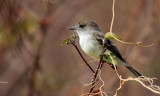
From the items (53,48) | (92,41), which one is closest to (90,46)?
(92,41)

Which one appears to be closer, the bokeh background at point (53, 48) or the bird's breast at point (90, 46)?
the bird's breast at point (90, 46)

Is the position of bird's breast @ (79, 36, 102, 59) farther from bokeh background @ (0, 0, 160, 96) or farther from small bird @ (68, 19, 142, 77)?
bokeh background @ (0, 0, 160, 96)

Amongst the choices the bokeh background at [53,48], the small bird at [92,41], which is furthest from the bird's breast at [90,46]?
the bokeh background at [53,48]

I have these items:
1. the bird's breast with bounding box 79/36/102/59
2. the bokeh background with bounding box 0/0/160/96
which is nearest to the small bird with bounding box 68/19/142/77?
the bird's breast with bounding box 79/36/102/59

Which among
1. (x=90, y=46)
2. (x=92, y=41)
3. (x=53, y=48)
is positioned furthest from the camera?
(x=53, y=48)

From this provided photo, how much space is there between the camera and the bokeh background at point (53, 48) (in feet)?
15.0

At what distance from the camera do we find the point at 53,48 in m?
6.38

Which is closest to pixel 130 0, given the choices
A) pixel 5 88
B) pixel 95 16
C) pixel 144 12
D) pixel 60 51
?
pixel 144 12

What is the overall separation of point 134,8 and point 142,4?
0.16 meters

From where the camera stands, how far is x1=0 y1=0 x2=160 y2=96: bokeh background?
456 cm

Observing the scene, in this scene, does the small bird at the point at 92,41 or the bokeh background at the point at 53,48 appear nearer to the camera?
the small bird at the point at 92,41

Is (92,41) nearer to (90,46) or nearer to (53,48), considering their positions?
(90,46)

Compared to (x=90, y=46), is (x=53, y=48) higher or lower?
higher

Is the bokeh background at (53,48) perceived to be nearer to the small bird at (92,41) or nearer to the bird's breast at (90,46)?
the small bird at (92,41)
